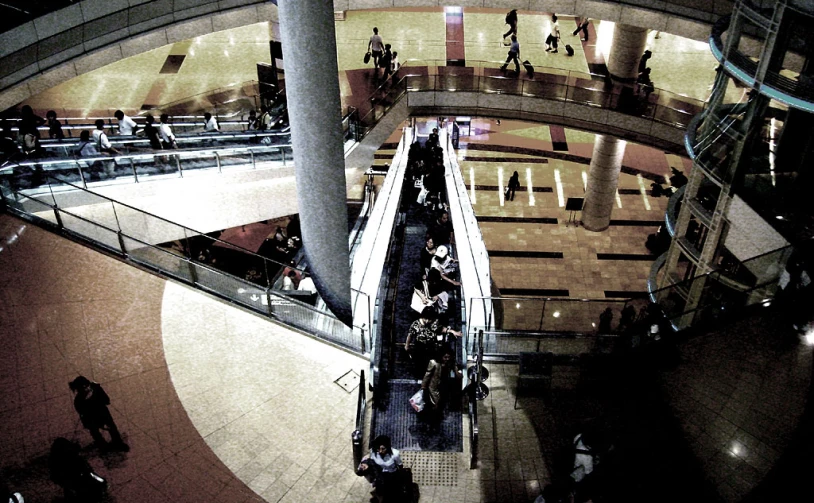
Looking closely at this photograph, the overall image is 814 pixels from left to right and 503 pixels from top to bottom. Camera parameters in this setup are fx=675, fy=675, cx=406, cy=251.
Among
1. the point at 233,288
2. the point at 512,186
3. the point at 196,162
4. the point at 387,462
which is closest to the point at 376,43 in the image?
the point at 512,186

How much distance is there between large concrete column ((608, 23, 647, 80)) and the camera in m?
19.5

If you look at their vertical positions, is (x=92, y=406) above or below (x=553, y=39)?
below

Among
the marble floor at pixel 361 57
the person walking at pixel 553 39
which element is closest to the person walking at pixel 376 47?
the marble floor at pixel 361 57

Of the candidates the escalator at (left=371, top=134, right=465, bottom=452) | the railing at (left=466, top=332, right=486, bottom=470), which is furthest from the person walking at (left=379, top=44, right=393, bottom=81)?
the railing at (left=466, top=332, right=486, bottom=470)

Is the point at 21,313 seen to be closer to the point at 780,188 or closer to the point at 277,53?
the point at 277,53

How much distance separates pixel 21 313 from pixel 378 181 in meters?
13.2

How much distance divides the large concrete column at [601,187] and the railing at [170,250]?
13.5 meters

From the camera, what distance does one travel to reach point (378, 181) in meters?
21.6

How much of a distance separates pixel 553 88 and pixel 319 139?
12156 millimetres

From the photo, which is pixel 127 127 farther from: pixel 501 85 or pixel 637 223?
pixel 637 223

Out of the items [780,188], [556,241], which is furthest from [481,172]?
[780,188]

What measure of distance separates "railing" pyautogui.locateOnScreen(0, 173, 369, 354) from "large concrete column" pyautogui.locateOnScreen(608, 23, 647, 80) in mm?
13735

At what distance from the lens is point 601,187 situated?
2164 cm

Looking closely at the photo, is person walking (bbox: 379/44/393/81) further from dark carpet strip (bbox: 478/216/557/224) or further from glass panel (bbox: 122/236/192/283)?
glass panel (bbox: 122/236/192/283)
